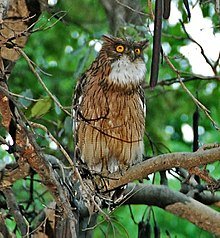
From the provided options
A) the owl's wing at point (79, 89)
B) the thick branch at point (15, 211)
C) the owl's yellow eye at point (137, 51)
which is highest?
the owl's yellow eye at point (137, 51)

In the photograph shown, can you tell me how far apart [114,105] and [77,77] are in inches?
14.4

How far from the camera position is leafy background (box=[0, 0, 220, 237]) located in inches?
141

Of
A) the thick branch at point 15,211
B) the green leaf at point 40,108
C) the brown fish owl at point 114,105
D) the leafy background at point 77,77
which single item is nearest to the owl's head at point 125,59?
the brown fish owl at point 114,105

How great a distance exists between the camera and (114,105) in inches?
132

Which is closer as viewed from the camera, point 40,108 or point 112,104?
point 40,108

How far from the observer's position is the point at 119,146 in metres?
3.46

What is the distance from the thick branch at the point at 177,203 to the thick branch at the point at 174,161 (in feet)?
1.63

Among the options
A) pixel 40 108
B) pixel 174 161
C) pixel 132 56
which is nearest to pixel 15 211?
pixel 40 108

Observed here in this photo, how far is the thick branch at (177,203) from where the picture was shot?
2896mm

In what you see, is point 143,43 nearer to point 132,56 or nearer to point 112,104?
point 132,56

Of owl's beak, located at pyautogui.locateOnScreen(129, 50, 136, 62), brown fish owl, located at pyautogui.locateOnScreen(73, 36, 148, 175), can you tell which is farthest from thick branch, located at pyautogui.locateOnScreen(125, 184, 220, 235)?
owl's beak, located at pyautogui.locateOnScreen(129, 50, 136, 62)

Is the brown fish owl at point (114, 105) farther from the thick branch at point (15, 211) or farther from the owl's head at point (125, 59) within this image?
the thick branch at point (15, 211)

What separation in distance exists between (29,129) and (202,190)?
1174mm

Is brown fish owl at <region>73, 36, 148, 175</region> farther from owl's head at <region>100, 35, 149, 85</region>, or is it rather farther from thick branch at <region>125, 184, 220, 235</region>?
thick branch at <region>125, 184, 220, 235</region>
